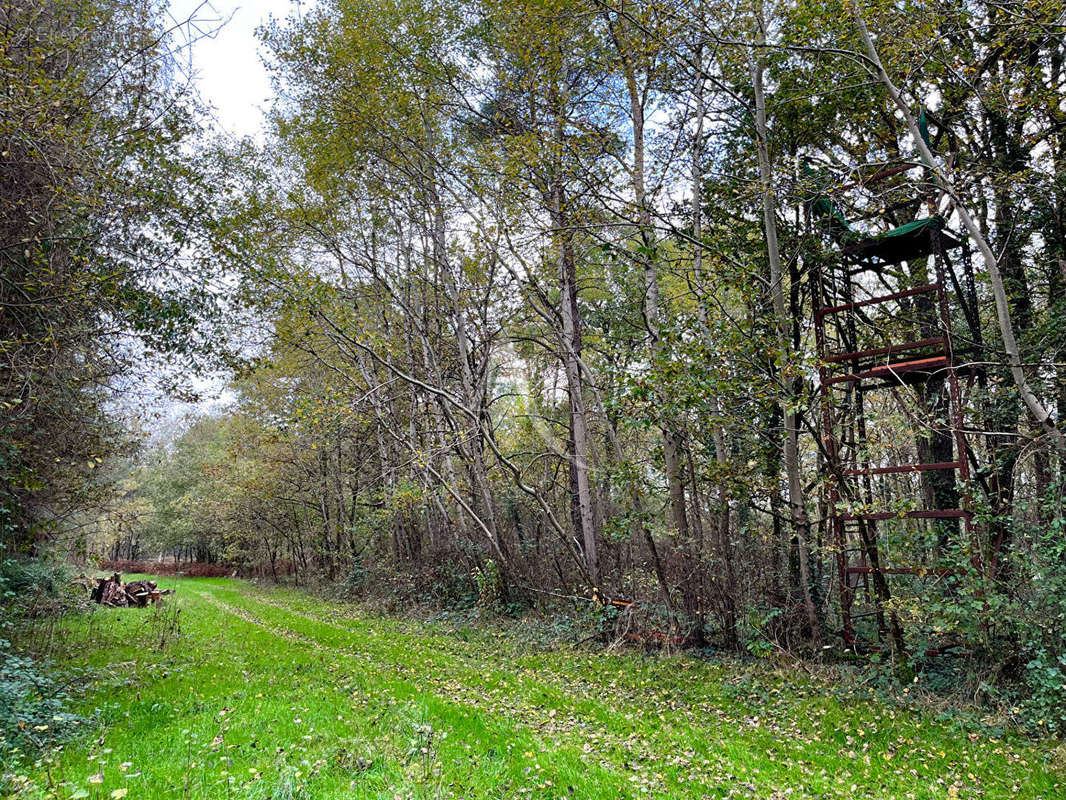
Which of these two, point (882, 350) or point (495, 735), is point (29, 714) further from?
point (882, 350)

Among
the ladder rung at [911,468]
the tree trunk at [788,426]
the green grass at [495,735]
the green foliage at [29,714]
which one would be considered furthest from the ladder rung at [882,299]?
the green foliage at [29,714]

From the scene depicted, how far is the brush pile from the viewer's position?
15.4 meters

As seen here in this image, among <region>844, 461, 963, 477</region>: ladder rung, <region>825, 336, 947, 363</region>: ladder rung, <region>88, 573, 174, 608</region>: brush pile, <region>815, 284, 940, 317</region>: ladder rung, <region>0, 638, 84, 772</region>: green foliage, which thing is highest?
<region>815, 284, 940, 317</region>: ladder rung

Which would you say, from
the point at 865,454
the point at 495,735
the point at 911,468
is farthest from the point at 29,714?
the point at 865,454

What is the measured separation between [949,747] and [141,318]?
972 cm

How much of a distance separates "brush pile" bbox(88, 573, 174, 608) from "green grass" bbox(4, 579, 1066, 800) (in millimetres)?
8076

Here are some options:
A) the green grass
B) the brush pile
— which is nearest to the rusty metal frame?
the green grass

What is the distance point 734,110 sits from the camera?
29.8 ft

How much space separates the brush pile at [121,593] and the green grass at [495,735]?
8.08 m

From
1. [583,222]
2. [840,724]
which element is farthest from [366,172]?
[840,724]

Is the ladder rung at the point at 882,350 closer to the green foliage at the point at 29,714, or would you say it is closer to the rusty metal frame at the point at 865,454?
the rusty metal frame at the point at 865,454

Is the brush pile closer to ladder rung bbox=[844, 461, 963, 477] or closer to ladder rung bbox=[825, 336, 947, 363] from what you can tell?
ladder rung bbox=[844, 461, 963, 477]

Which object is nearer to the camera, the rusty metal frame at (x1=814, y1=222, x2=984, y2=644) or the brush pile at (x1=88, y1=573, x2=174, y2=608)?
the rusty metal frame at (x1=814, y1=222, x2=984, y2=644)

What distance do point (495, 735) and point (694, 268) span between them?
271 inches
